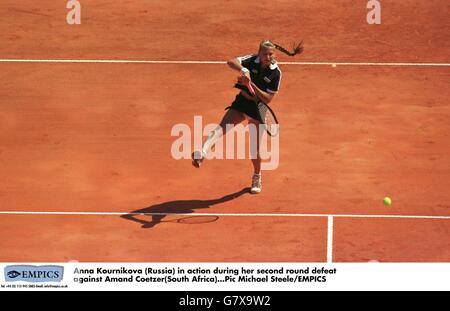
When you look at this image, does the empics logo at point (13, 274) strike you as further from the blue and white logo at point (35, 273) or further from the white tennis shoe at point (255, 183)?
the white tennis shoe at point (255, 183)

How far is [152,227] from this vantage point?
1471 centimetres

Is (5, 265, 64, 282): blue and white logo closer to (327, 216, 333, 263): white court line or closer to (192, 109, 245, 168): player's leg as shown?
(192, 109, 245, 168): player's leg

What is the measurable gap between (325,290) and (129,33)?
10.3 meters

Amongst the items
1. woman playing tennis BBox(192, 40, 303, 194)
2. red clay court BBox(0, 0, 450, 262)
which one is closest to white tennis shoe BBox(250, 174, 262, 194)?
red clay court BBox(0, 0, 450, 262)

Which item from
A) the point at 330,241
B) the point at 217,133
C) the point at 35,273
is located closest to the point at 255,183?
the point at 217,133

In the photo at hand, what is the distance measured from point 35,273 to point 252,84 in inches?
170

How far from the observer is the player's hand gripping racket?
594 inches

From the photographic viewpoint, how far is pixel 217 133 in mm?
15062

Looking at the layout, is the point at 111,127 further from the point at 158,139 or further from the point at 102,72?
the point at 102,72

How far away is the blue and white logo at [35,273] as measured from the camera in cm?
1232

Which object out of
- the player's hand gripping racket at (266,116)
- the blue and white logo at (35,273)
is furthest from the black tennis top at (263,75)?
the blue and white logo at (35,273)

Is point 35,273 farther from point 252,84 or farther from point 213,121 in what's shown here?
point 213,121

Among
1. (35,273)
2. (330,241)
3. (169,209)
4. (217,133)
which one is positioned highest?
(217,133)

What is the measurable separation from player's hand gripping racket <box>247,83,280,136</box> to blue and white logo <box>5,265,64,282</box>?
161 inches
